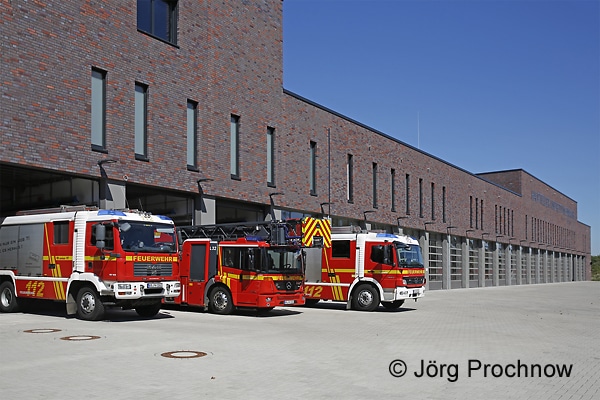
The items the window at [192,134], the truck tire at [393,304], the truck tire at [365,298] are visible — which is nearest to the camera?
the truck tire at [365,298]

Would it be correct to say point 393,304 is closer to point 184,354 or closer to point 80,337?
point 80,337

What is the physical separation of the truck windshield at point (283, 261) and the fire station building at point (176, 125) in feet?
17.6

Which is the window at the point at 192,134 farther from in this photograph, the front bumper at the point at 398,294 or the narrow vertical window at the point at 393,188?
the narrow vertical window at the point at 393,188

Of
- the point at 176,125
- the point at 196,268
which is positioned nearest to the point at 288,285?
the point at 196,268

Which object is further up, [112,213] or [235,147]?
[235,147]

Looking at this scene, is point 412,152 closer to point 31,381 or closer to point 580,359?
point 580,359

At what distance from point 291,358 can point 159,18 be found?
16997 mm

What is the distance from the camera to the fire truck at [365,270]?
2325 cm

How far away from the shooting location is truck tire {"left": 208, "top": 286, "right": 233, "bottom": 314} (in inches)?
819

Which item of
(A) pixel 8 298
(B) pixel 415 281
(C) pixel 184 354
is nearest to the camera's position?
(C) pixel 184 354

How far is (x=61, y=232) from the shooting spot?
18.2m

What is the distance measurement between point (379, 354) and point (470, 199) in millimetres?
44591

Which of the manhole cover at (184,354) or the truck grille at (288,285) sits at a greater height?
the truck grille at (288,285)

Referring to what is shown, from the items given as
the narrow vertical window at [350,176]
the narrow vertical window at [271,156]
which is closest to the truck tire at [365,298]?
the narrow vertical window at [271,156]
